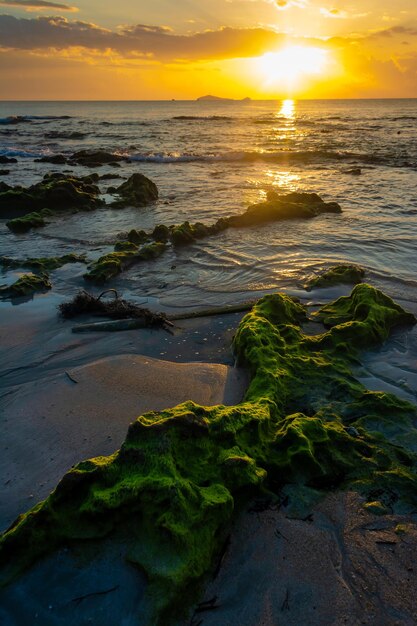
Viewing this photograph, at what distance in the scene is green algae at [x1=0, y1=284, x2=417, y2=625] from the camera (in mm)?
2498

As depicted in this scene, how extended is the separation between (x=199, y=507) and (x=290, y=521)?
65 cm

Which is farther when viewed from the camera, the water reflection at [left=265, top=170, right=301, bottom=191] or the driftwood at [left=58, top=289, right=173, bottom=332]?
the water reflection at [left=265, top=170, right=301, bottom=191]

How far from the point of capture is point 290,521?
2846 millimetres

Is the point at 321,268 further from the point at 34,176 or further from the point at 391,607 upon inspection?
the point at 34,176

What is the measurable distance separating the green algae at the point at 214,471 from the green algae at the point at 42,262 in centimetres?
518

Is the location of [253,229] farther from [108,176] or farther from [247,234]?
[108,176]

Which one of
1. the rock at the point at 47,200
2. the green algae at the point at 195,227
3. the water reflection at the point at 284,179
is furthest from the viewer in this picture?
the water reflection at the point at 284,179

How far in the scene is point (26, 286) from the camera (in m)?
6.96

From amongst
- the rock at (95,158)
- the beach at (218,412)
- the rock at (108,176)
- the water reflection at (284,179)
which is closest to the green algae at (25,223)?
the beach at (218,412)

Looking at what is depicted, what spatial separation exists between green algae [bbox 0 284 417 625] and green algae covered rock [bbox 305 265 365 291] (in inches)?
107

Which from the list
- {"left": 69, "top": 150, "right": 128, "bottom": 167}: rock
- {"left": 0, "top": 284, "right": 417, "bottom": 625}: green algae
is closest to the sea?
{"left": 0, "top": 284, "right": 417, "bottom": 625}: green algae

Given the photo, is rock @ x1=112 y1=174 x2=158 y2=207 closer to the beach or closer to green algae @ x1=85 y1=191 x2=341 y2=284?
green algae @ x1=85 y1=191 x2=341 y2=284

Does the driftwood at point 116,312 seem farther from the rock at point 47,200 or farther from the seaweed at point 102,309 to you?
the rock at point 47,200

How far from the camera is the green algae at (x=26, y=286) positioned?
682cm
